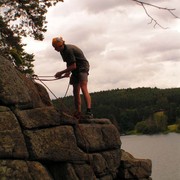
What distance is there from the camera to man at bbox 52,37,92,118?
1339 cm

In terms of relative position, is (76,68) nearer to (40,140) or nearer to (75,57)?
(75,57)

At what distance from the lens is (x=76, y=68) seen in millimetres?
14016

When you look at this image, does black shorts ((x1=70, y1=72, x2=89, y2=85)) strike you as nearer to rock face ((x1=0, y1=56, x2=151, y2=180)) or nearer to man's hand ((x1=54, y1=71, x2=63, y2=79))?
man's hand ((x1=54, y1=71, x2=63, y2=79))

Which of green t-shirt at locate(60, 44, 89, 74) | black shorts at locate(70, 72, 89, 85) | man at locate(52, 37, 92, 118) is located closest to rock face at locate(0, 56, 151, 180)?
man at locate(52, 37, 92, 118)

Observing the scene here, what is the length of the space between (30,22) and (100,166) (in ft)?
53.4

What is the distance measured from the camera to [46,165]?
11594 mm

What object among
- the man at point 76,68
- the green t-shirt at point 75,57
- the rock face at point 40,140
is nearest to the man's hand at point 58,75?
the man at point 76,68

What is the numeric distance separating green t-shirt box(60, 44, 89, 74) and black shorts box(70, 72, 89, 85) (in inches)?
5.2

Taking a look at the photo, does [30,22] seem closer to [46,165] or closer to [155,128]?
[46,165]

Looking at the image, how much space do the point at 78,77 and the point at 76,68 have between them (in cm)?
34

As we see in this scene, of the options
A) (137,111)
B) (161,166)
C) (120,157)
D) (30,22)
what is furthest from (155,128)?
(120,157)

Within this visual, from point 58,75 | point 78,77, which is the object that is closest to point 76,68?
point 78,77

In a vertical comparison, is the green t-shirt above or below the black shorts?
above

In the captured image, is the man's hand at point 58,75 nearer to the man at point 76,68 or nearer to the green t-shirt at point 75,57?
the man at point 76,68
